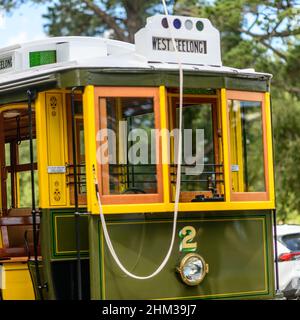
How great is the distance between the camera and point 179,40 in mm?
7434

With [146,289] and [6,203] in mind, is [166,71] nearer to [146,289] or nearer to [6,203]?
[146,289]

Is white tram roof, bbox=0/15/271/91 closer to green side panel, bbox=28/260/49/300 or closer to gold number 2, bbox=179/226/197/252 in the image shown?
gold number 2, bbox=179/226/197/252

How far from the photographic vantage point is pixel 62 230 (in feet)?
24.1

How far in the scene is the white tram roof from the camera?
718 centimetres

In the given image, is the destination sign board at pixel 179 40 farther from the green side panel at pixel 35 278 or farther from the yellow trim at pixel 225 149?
the green side panel at pixel 35 278

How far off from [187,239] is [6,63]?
2.59m

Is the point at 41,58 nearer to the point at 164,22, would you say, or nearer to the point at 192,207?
the point at 164,22

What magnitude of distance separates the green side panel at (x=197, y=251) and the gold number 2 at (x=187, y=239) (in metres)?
0.03

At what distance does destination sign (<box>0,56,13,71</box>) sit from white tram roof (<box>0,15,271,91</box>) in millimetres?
92

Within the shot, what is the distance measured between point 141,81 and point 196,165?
1091 mm

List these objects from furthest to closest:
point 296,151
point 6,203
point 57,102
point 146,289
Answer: point 296,151
point 6,203
point 57,102
point 146,289

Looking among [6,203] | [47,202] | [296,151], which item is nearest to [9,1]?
[296,151]

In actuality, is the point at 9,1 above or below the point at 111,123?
above

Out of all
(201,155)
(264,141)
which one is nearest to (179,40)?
(201,155)
